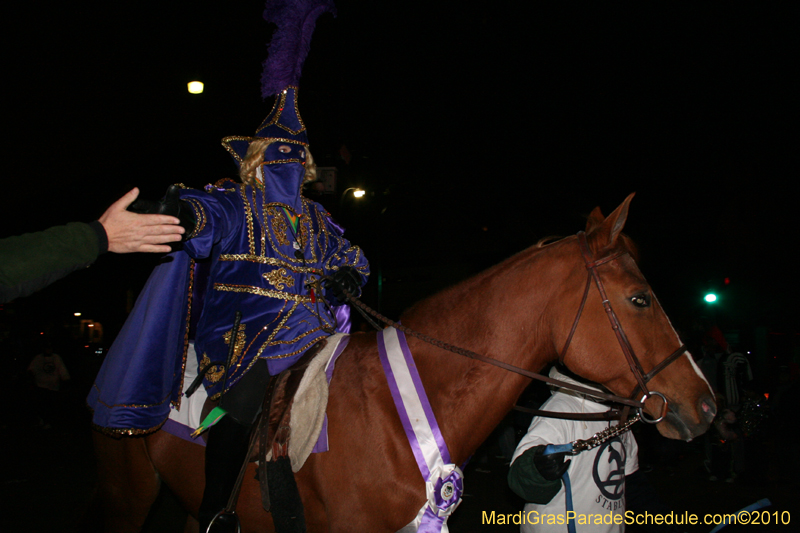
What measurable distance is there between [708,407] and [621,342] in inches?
19.6

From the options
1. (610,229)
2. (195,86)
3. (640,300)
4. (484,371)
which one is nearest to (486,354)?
(484,371)

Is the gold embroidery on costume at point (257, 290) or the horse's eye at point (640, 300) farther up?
the gold embroidery on costume at point (257, 290)

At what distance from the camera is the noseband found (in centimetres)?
234

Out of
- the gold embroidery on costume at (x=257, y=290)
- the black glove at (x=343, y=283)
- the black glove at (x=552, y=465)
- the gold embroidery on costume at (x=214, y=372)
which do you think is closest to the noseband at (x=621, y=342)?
the black glove at (x=552, y=465)

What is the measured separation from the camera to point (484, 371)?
8.11 ft

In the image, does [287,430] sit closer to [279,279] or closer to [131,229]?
[279,279]

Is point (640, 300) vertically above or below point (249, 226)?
below

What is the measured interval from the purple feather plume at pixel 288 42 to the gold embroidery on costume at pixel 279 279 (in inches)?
56.5

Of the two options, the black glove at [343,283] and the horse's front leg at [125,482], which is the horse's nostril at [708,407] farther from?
the horse's front leg at [125,482]

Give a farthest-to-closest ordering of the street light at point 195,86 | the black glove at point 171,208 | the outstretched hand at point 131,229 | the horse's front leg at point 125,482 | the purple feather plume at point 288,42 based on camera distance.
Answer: the street light at point 195,86 → the purple feather plume at point 288,42 → the horse's front leg at point 125,482 → the black glove at point 171,208 → the outstretched hand at point 131,229

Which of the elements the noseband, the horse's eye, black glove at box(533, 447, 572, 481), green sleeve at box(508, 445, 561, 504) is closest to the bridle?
the noseband

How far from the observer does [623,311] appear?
2.42 meters

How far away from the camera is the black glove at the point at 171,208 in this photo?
203 centimetres

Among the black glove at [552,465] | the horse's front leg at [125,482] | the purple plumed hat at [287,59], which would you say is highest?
the purple plumed hat at [287,59]
